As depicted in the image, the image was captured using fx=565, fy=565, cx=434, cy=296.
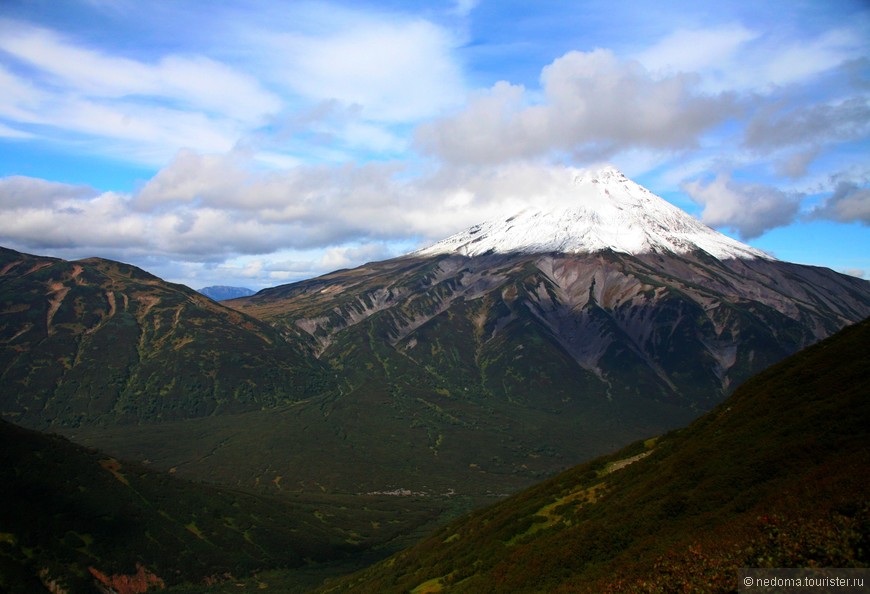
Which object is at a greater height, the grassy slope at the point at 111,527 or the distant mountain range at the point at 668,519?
the distant mountain range at the point at 668,519

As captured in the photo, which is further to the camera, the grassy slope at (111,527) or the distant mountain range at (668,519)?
the grassy slope at (111,527)

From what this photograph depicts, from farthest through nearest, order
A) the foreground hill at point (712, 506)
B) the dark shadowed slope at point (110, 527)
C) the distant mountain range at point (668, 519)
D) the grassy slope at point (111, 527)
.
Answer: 1. the grassy slope at point (111, 527)
2. the dark shadowed slope at point (110, 527)
3. the distant mountain range at point (668, 519)
4. the foreground hill at point (712, 506)

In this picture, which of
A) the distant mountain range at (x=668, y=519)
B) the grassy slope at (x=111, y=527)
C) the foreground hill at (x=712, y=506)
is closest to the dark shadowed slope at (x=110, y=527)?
the grassy slope at (x=111, y=527)

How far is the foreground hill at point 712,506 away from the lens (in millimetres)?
31219

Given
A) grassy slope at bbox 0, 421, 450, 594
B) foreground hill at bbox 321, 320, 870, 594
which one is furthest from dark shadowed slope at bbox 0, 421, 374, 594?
foreground hill at bbox 321, 320, 870, 594

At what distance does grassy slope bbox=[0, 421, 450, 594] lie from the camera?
445ft

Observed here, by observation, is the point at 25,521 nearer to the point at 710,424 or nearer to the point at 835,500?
the point at 710,424

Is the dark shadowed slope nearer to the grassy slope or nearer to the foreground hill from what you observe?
the grassy slope

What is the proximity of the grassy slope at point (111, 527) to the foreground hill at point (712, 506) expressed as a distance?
97.1m

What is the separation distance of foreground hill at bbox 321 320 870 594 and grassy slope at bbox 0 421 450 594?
97.1 m

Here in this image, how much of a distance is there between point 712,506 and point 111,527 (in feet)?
534

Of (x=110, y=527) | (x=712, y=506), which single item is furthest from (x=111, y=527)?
(x=712, y=506)

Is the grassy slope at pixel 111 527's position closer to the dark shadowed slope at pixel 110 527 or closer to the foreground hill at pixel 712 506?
the dark shadowed slope at pixel 110 527

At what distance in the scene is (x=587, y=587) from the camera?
4175cm
